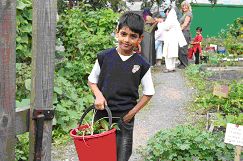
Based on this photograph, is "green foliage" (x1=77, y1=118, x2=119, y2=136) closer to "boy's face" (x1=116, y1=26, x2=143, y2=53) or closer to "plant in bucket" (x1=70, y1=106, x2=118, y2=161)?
"plant in bucket" (x1=70, y1=106, x2=118, y2=161)

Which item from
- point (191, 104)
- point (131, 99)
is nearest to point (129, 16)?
point (131, 99)

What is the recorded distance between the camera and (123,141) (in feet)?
12.8

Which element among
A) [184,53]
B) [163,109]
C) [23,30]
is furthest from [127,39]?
[184,53]

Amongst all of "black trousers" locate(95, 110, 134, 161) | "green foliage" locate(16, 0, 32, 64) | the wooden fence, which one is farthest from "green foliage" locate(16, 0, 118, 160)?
the wooden fence

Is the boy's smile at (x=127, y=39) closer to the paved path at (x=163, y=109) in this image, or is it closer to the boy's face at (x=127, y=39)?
the boy's face at (x=127, y=39)

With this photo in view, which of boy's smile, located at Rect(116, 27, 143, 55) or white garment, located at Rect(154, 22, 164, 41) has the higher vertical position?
white garment, located at Rect(154, 22, 164, 41)

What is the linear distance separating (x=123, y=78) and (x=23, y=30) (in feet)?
11.3

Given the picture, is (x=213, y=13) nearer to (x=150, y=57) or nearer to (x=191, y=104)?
(x=150, y=57)

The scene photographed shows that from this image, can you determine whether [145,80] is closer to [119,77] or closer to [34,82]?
[119,77]

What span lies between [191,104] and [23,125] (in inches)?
231

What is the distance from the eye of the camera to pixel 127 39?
12.4ft

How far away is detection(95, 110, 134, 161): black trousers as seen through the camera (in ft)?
12.7

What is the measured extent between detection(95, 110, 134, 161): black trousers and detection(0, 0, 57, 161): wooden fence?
2.76 ft

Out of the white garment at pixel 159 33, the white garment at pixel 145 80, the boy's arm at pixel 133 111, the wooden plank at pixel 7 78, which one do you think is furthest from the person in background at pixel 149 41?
the wooden plank at pixel 7 78
